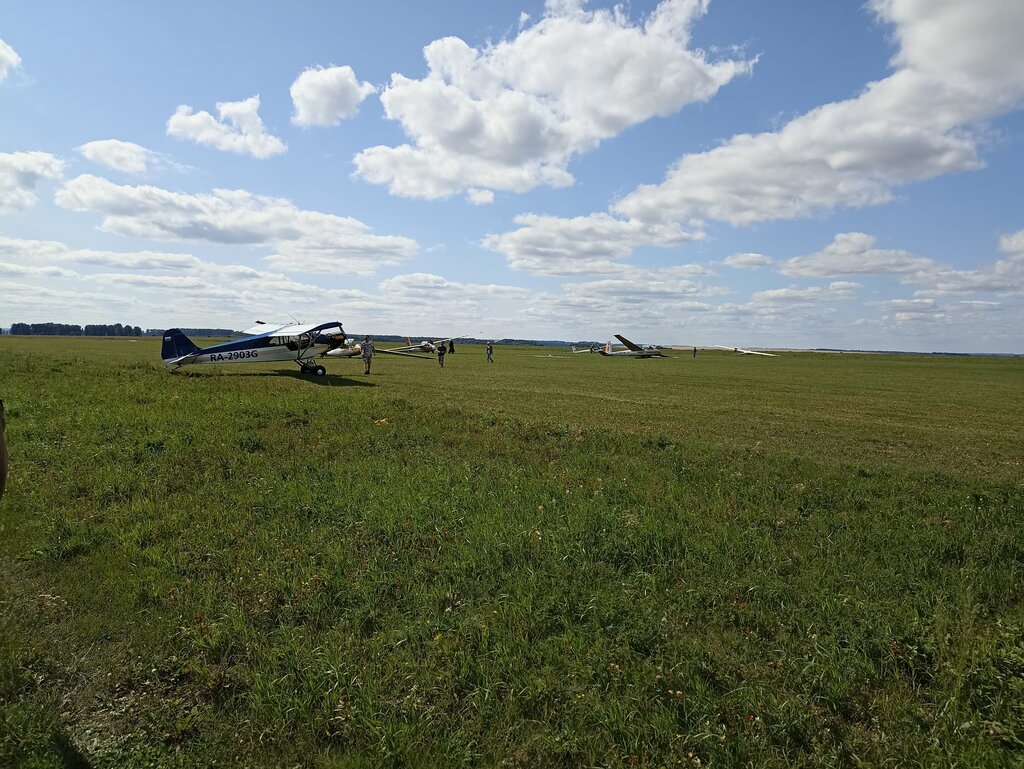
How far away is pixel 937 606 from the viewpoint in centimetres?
491

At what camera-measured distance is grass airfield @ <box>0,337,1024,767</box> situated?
362 cm

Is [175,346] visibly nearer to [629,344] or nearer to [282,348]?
[282,348]

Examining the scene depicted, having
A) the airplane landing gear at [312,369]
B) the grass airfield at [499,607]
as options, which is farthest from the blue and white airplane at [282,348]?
the grass airfield at [499,607]

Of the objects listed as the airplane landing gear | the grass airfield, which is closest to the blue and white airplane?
the airplane landing gear

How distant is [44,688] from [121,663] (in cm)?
47

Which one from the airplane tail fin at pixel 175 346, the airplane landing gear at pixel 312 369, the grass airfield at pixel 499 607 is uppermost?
the airplane tail fin at pixel 175 346

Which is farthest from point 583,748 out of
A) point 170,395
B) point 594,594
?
point 170,395

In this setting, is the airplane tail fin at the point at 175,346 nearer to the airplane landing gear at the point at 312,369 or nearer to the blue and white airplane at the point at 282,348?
the blue and white airplane at the point at 282,348

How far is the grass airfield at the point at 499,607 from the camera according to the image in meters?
3.62

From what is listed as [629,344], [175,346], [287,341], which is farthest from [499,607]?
[629,344]

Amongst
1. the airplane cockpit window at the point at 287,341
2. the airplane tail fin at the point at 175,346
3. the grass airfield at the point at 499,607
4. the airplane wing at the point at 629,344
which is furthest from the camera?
the airplane wing at the point at 629,344

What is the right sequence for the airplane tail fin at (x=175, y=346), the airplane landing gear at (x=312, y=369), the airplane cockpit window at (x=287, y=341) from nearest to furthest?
the airplane tail fin at (x=175, y=346) < the airplane landing gear at (x=312, y=369) < the airplane cockpit window at (x=287, y=341)

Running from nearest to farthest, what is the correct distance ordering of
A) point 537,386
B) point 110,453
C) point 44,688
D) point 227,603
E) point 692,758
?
point 692,758, point 44,688, point 227,603, point 110,453, point 537,386

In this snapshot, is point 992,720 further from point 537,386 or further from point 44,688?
point 537,386
